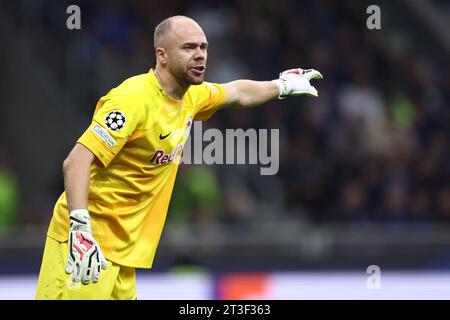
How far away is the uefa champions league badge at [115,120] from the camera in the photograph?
6.22 meters

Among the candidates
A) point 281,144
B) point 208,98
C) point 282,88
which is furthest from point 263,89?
point 281,144

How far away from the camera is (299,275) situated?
12227 mm

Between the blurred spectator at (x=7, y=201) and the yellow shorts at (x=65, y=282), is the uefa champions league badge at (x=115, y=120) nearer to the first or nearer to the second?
the yellow shorts at (x=65, y=282)

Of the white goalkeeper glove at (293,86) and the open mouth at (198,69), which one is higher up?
the white goalkeeper glove at (293,86)

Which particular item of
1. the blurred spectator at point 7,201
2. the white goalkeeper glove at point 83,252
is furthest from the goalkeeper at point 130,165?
the blurred spectator at point 7,201

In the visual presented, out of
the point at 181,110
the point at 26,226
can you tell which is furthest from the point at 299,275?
the point at 181,110

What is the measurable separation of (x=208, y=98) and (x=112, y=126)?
3.40ft

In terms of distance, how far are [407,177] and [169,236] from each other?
10.4ft

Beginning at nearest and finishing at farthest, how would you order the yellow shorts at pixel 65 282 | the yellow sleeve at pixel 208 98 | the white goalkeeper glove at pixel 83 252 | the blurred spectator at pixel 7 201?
the white goalkeeper glove at pixel 83 252
the yellow shorts at pixel 65 282
the yellow sleeve at pixel 208 98
the blurred spectator at pixel 7 201

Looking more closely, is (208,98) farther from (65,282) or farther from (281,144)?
(281,144)

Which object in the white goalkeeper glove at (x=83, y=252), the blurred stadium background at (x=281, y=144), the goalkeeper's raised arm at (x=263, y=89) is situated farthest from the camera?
the blurred stadium background at (x=281, y=144)

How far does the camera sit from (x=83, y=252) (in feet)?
19.6

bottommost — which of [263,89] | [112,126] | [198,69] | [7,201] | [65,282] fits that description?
[65,282]

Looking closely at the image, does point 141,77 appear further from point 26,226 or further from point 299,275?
point 26,226
